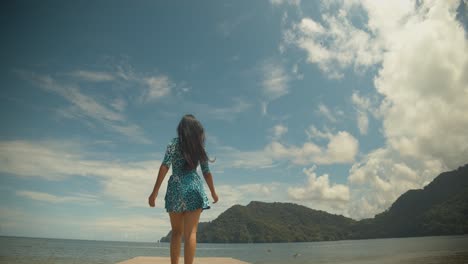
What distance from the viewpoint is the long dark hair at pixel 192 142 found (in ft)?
13.4

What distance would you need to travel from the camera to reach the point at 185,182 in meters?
4.05

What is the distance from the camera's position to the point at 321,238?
19612 cm

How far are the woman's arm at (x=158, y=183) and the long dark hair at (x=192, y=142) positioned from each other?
0.29 m

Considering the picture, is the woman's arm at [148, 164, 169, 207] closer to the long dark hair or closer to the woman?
the woman

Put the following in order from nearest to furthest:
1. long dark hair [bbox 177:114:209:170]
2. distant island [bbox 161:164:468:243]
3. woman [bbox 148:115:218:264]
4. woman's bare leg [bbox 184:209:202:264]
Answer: woman's bare leg [bbox 184:209:202:264]
woman [bbox 148:115:218:264]
long dark hair [bbox 177:114:209:170]
distant island [bbox 161:164:468:243]

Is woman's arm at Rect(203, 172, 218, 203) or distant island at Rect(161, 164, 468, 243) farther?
distant island at Rect(161, 164, 468, 243)

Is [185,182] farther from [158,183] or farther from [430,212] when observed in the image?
[430,212]

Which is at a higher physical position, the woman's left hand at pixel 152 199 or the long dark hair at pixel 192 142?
the long dark hair at pixel 192 142

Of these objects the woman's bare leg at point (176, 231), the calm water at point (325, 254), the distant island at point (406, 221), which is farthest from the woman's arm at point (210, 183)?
the distant island at point (406, 221)

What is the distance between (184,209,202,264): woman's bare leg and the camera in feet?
12.3

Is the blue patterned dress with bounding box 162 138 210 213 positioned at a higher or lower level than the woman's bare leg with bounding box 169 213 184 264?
higher

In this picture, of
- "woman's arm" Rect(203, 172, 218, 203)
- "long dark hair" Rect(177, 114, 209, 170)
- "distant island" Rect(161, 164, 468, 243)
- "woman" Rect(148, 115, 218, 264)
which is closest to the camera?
"woman" Rect(148, 115, 218, 264)

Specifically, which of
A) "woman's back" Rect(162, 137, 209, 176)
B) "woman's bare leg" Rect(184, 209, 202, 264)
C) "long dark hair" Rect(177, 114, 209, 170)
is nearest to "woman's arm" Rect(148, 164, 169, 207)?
"woman's back" Rect(162, 137, 209, 176)

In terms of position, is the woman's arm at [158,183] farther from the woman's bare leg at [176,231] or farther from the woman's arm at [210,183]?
the woman's arm at [210,183]
